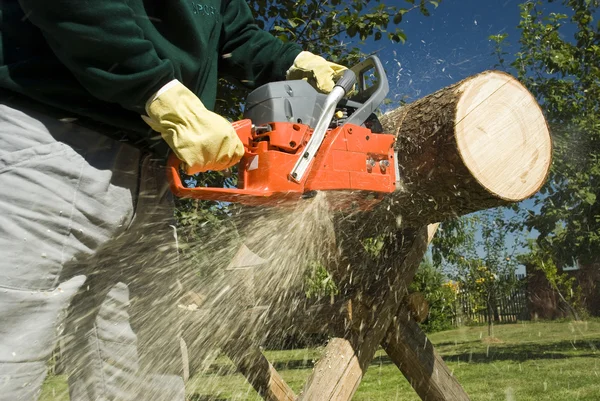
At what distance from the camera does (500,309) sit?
1523 cm

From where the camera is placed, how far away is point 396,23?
4523 mm

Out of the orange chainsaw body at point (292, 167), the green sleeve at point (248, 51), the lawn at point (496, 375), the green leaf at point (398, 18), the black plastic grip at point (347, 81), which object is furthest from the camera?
the lawn at point (496, 375)

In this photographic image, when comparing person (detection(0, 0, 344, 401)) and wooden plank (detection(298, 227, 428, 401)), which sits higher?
person (detection(0, 0, 344, 401))

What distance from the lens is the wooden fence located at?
14133 millimetres

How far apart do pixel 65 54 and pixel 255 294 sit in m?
A: 1.72

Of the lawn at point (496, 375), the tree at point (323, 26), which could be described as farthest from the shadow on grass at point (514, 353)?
the tree at point (323, 26)

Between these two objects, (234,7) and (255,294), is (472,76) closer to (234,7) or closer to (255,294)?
(234,7)

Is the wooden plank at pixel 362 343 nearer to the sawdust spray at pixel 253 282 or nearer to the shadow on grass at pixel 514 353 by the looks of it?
the sawdust spray at pixel 253 282

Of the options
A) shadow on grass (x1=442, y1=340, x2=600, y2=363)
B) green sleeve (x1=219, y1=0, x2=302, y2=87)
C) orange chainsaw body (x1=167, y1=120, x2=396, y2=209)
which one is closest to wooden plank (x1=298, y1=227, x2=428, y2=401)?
orange chainsaw body (x1=167, y1=120, x2=396, y2=209)

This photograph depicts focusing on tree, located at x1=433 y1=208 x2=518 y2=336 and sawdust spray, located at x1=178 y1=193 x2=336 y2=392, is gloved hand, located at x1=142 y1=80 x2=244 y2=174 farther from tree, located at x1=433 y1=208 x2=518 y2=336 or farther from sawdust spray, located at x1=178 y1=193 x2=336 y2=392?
tree, located at x1=433 y1=208 x2=518 y2=336

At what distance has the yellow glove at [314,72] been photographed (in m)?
2.33

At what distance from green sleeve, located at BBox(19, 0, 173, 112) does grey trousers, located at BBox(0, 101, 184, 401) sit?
0.58 ft

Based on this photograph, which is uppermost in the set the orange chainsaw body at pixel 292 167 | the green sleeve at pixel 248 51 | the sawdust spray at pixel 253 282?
the green sleeve at pixel 248 51

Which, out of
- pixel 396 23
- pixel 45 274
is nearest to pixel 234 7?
pixel 45 274
